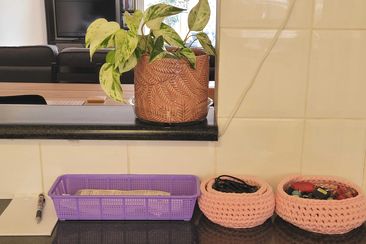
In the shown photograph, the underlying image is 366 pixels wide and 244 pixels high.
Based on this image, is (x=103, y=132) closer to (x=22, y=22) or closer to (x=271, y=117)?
(x=271, y=117)

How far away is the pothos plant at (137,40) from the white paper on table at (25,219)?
0.88ft

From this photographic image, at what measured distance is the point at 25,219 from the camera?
0.83 meters

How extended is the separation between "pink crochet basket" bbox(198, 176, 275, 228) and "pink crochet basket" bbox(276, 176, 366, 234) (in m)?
0.04

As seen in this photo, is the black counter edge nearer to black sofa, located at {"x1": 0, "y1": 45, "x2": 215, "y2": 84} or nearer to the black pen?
the black pen

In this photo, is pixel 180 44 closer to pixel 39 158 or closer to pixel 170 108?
pixel 170 108

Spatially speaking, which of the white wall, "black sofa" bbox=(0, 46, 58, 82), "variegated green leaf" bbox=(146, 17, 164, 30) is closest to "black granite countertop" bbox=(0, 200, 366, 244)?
"variegated green leaf" bbox=(146, 17, 164, 30)

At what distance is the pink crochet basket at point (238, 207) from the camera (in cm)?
77

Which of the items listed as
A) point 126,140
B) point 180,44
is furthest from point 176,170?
point 180,44

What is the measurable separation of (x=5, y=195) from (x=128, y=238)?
0.32m

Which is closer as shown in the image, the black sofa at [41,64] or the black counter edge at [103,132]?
the black counter edge at [103,132]

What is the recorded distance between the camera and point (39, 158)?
90 cm

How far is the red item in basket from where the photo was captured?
82 cm

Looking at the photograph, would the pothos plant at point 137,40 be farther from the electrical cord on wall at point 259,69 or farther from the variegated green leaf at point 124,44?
the electrical cord on wall at point 259,69

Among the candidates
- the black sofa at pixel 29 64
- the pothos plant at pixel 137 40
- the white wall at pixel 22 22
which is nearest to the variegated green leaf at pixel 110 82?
the pothos plant at pixel 137 40
